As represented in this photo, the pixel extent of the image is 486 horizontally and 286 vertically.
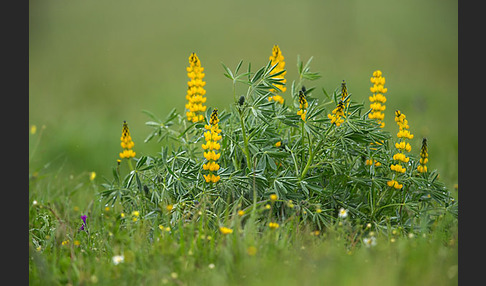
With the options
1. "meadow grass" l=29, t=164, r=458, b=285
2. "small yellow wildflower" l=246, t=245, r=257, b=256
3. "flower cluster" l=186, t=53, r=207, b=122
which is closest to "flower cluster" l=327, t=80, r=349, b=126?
"meadow grass" l=29, t=164, r=458, b=285

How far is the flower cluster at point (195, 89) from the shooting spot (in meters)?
3.91

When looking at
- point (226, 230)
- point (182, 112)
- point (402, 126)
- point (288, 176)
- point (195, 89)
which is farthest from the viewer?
point (182, 112)

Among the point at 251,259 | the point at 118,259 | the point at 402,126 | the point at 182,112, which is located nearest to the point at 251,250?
the point at 251,259

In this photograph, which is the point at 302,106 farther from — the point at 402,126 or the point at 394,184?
the point at 394,184

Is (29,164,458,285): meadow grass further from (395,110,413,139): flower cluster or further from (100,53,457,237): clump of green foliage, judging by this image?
(395,110,413,139): flower cluster

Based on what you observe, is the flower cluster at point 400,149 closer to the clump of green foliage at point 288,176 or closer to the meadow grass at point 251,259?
the clump of green foliage at point 288,176

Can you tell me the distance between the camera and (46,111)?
816 centimetres

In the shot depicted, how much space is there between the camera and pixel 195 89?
13.0ft

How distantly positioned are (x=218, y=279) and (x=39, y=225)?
2155mm

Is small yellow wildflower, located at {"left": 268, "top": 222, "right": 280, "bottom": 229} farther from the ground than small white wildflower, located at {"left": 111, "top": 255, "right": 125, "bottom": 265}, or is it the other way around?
small yellow wildflower, located at {"left": 268, "top": 222, "right": 280, "bottom": 229}

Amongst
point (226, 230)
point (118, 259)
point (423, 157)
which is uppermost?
point (423, 157)

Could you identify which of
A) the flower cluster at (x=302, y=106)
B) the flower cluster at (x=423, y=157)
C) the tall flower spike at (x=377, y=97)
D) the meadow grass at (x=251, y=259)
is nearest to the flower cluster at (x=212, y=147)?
the meadow grass at (x=251, y=259)

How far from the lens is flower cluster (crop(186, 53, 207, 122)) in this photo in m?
3.91

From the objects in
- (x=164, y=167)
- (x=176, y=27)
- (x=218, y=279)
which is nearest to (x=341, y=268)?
(x=218, y=279)
